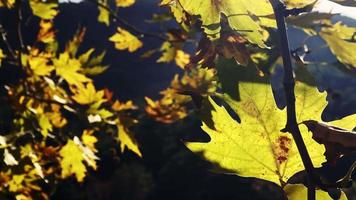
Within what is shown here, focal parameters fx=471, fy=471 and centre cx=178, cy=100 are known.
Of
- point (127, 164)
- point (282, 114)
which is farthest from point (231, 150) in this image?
point (127, 164)

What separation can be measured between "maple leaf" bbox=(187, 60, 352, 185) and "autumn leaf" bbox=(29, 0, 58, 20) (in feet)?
5.10

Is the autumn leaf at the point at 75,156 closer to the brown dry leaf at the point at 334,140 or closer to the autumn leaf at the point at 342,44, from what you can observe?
the autumn leaf at the point at 342,44

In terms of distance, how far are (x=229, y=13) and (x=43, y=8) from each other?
63.2 inches

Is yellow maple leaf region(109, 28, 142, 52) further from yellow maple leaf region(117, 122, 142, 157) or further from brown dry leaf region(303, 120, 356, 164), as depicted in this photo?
brown dry leaf region(303, 120, 356, 164)

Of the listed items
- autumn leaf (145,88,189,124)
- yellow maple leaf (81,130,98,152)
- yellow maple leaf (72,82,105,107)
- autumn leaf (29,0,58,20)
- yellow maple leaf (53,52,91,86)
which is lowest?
autumn leaf (145,88,189,124)

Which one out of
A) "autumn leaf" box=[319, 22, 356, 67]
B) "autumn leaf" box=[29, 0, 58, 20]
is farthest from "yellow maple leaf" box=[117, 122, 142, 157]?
"autumn leaf" box=[319, 22, 356, 67]

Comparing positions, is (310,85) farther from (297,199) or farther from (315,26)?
(315,26)

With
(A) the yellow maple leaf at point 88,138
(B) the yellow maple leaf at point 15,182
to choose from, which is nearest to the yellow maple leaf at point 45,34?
(A) the yellow maple leaf at point 88,138

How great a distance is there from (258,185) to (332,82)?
6.19 m

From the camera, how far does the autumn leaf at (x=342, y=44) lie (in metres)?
0.97

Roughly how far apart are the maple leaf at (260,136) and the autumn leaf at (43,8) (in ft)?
5.10

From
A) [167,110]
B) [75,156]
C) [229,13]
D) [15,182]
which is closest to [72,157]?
[75,156]

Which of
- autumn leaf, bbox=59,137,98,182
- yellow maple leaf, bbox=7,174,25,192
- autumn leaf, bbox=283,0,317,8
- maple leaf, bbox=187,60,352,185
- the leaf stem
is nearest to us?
the leaf stem

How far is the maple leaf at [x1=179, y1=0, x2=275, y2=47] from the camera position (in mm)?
695
